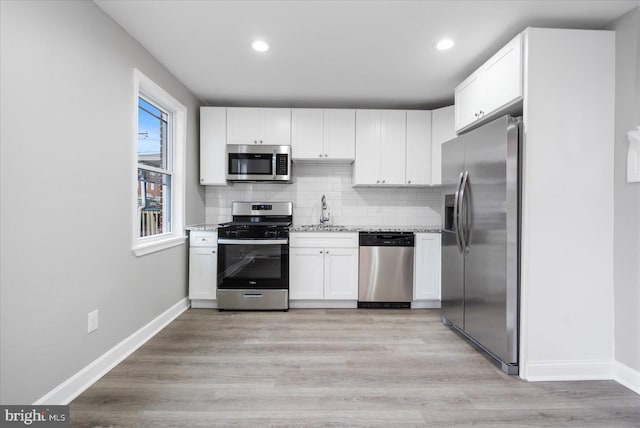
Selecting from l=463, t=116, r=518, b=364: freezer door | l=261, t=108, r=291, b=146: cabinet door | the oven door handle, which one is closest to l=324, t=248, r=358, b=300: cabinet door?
the oven door handle

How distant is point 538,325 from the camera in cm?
207

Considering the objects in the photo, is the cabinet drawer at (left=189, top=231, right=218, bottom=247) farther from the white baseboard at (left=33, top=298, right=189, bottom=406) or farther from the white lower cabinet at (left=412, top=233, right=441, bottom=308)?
the white lower cabinet at (left=412, top=233, right=441, bottom=308)

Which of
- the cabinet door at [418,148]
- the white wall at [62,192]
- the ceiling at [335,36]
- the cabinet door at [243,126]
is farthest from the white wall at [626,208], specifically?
the white wall at [62,192]

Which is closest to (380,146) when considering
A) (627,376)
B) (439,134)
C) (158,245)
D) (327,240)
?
(439,134)

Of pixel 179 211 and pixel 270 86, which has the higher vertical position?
pixel 270 86

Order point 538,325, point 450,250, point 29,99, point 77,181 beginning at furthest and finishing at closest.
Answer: point 450,250, point 538,325, point 77,181, point 29,99

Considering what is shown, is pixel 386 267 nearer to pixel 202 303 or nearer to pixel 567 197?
pixel 567 197

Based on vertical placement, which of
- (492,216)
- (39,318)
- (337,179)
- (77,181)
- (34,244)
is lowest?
(39,318)

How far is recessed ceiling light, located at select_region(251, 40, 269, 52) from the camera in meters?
2.47

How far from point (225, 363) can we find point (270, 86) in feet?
8.64

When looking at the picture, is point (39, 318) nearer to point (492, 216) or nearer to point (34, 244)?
point (34, 244)

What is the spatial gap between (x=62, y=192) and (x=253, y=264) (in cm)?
194

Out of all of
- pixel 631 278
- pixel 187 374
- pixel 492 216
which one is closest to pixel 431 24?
pixel 492 216

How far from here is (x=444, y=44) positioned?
246cm
